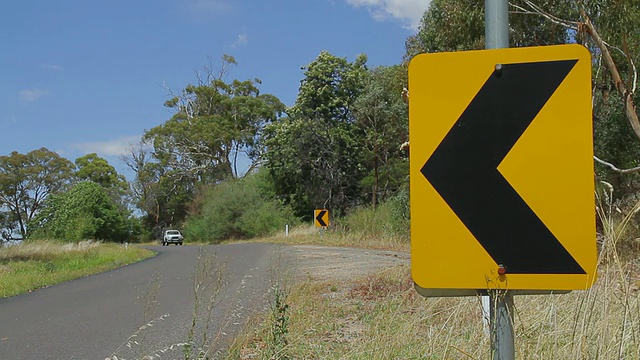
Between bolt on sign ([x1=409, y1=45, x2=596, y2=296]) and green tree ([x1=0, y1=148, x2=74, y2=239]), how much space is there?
2359 inches

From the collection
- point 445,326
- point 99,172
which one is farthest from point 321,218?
point 99,172

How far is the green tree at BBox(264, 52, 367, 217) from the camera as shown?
38844 mm

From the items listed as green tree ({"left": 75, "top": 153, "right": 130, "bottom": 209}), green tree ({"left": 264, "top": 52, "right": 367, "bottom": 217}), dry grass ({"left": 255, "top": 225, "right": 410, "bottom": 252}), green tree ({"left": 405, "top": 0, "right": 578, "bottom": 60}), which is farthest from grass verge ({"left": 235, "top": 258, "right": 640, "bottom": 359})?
green tree ({"left": 75, "top": 153, "right": 130, "bottom": 209})

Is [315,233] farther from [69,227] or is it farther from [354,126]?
[69,227]

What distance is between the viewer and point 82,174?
7069 centimetres

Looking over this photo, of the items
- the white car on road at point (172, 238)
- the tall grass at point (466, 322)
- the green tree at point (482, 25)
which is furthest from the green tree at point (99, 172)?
the tall grass at point (466, 322)

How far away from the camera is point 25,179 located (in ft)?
195

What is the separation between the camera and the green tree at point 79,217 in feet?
142

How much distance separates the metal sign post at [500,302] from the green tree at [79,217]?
139ft

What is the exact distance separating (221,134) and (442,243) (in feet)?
182

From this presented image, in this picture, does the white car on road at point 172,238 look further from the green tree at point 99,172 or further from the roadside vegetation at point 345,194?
the green tree at point 99,172

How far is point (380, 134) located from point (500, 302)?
3562 centimetres

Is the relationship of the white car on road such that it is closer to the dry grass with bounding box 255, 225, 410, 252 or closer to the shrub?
the shrub

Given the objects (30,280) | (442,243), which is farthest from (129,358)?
(30,280)
